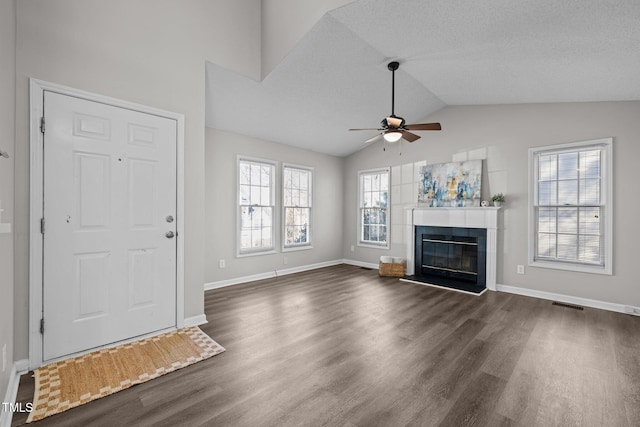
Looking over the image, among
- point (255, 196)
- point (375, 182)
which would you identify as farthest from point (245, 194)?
point (375, 182)

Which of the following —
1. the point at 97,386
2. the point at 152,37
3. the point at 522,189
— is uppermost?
the point at 152,37

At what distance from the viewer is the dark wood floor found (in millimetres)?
1693

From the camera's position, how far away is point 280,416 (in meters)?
1.67

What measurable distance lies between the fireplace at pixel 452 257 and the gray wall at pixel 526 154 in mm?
298

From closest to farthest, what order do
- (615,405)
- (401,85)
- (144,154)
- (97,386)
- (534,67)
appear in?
(615,405) → (97,386) → (144,154) → (534,67) → (401,85)

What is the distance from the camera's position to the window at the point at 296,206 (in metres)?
5.60

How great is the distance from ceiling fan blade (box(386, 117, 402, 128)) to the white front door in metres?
2.28

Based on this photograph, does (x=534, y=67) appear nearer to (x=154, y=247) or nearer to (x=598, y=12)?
(x=598, y=12)

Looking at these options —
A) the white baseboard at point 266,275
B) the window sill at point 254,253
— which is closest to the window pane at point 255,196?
the window sill at point 254,253

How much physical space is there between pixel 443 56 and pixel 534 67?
944 millimetres

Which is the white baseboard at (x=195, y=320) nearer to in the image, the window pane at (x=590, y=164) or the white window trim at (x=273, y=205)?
the white window trim at (x=273, y=205)

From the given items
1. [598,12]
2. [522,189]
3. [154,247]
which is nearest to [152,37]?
[154,247]

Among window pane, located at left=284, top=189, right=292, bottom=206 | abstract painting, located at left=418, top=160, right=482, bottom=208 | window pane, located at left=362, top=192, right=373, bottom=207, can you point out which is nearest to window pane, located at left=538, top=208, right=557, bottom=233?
abstract painting, located at left=418, top=160, right=482, bottom=208

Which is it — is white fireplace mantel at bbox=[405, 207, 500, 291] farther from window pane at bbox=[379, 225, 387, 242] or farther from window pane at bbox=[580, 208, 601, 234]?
window pane at bbox=[580, 208, 601, 234]
